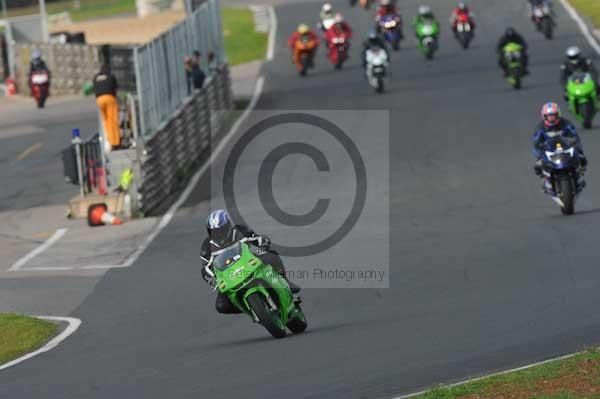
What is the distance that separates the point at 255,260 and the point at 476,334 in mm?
2147

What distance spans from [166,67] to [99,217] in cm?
543

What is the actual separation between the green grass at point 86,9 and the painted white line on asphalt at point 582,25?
2340cm

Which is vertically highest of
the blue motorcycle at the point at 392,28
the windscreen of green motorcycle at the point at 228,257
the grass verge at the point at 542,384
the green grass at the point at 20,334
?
the windscreen of green motorcycle at the point at 228,257

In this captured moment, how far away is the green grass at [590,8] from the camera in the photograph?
4984cm

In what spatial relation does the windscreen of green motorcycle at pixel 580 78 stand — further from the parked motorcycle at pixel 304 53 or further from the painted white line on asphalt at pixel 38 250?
the parked motorcycle at pixel 304 53

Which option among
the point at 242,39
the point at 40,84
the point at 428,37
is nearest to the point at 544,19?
the point at 428,37

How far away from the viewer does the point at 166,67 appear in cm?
3042

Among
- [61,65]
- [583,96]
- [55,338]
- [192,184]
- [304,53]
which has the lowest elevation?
[192,184]

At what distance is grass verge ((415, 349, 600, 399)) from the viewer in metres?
9.78

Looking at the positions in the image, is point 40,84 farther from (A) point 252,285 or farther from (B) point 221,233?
(A) point 252,285

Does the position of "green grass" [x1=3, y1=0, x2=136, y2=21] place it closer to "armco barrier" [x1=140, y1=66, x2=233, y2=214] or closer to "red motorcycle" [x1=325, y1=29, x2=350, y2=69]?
"red motorcycle" [x1=325, y1=29, x2=350, y2=69]

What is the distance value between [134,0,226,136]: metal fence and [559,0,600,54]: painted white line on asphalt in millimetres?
12434

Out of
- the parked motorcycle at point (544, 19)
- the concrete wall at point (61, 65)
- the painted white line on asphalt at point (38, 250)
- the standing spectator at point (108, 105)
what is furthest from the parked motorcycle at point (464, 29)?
the painted white line on asphalt at point (38, 250)

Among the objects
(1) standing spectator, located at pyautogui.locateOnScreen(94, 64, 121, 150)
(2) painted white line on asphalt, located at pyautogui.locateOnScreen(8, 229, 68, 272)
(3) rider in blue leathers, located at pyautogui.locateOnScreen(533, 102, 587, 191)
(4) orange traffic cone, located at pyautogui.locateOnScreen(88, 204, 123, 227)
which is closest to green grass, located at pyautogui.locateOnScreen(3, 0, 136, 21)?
(1) standing spectator, located at pyautogui.locateOnScreen(94, 64, 121, 150)
